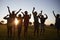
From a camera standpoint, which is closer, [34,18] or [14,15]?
[14,15]

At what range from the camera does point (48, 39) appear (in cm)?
1401

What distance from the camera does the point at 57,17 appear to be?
50.4ft

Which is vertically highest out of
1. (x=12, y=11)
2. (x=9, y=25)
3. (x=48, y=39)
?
(x=12, y=11)

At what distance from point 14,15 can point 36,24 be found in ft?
8.78

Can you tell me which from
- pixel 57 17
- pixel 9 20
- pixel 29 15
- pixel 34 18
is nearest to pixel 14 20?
pixel 9 20

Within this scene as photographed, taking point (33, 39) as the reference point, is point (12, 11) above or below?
above

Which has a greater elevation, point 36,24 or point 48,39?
point 36,24

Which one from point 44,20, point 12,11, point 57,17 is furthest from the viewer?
point 44,20

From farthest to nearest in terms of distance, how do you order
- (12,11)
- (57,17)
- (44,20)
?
(44,20), (57,17), (12,11)

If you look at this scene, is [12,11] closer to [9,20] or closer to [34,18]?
[9,20]

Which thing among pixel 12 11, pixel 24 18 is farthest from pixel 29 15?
pixel 12 11

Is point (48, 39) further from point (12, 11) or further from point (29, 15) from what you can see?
point (12, 11)

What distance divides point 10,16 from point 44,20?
15.4ft

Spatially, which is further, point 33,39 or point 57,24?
point 57,24
